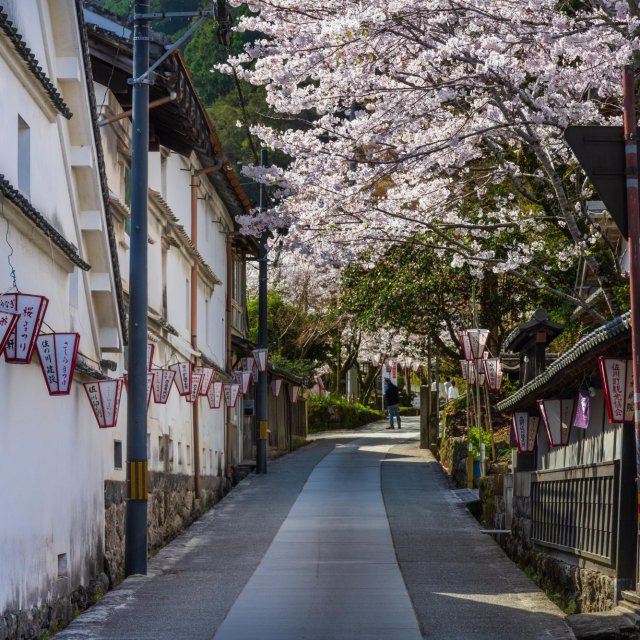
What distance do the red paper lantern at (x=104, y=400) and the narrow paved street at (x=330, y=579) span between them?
2165mm

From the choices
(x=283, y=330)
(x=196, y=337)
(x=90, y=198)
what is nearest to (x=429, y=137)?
(x=90, y=198)

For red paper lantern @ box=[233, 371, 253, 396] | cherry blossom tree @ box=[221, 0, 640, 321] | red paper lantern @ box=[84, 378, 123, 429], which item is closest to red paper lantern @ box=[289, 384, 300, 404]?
red paper lantern @ box=[233, 371, 253, 396]

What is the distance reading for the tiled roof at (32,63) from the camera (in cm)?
1053

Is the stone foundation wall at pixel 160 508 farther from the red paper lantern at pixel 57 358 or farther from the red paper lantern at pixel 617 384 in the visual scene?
the red paper lantern at pixel 617 384

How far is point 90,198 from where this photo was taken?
14391 millimetres

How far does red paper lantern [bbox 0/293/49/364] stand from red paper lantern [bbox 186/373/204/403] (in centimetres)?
1226

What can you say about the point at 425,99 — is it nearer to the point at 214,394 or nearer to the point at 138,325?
the point at 138,325

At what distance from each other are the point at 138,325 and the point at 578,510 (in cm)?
634

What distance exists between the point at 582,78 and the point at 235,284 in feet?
75.9

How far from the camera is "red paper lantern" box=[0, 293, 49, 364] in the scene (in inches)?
393

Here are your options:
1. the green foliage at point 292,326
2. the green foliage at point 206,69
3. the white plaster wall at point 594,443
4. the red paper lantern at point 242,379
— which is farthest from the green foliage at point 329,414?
the white plaster wall at point 594,443

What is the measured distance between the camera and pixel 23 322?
32.9ft

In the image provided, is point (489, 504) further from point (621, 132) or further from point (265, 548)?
point (621, 132)

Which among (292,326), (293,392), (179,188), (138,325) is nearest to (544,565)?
(138,325)
